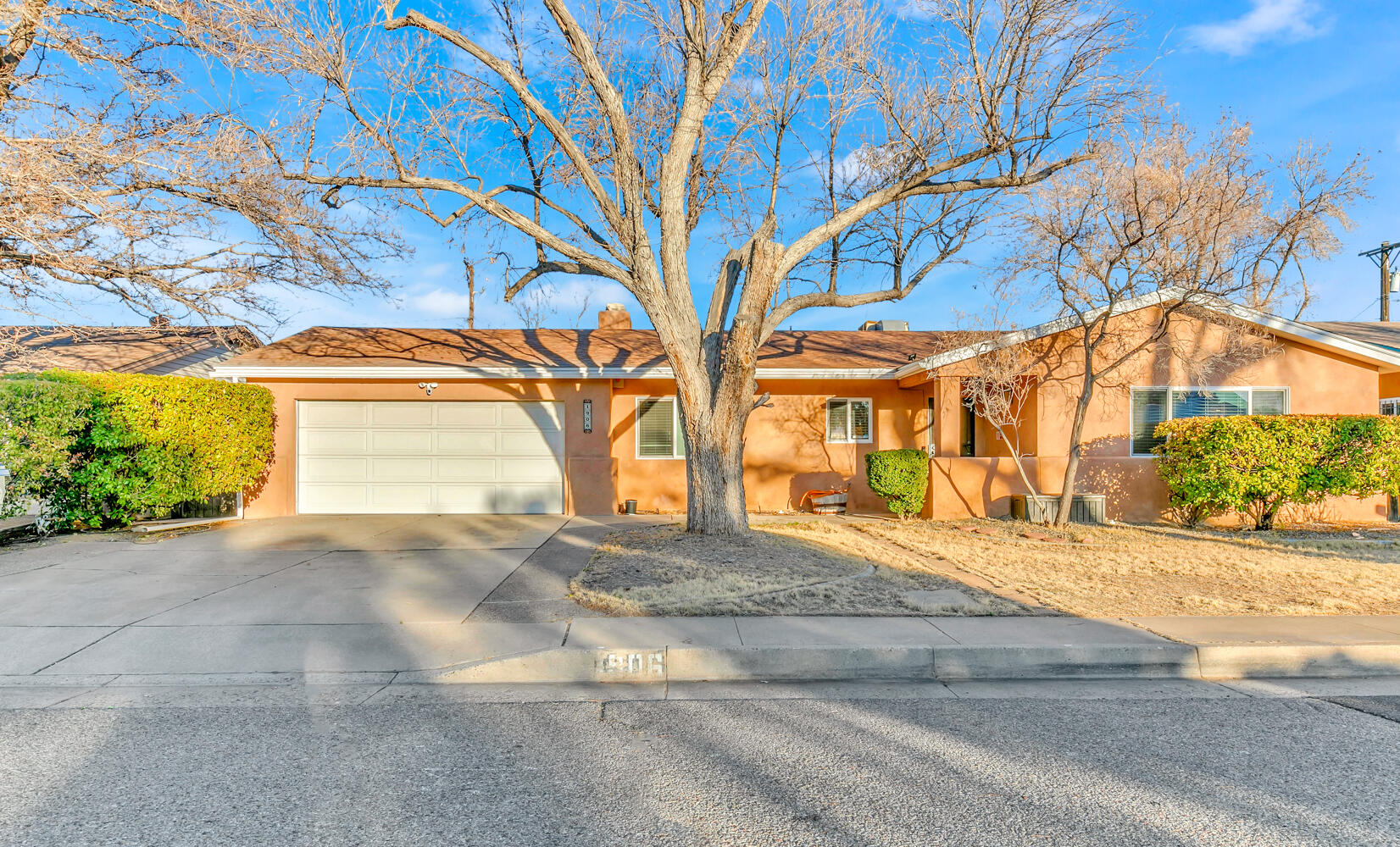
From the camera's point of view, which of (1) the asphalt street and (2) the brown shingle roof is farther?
(2) the brown shingle roof

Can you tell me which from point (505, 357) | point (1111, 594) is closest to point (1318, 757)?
point (1111, 594)

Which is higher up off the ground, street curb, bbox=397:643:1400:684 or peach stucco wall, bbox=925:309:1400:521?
peach stucco wall, bbox=925:309:1400:521

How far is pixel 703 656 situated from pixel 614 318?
12.7m

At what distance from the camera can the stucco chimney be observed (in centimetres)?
1675

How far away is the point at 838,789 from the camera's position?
3201 mm

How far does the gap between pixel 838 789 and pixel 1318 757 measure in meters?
2.53

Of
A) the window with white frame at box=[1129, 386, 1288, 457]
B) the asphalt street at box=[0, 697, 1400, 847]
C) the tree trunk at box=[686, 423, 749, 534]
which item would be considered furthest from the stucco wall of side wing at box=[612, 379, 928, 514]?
the asphalt street at box=[0, 697, 1400, 847]

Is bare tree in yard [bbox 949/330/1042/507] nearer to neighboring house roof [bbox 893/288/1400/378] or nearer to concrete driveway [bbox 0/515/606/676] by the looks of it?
neighboring house roof [bbox 893/288/1400/378]

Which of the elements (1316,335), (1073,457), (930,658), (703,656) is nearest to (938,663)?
(930,658)

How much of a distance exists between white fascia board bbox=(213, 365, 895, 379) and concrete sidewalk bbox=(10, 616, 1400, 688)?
7.45m

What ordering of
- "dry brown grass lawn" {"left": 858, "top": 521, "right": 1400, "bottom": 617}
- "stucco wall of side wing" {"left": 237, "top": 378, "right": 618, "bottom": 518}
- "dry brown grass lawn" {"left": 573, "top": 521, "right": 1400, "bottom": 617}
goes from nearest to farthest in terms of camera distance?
"dry brown grass lawn" {"left": 573, "top": 521, "right": 1400, "bottom": 617} < "dry brown grass lawn" {"left": 858, "top": 521, "right": 1400, "bottom": 617} < "stucco wall of side wing" {"left": 237, "top": 378, "right": 618, "bottom": 518}

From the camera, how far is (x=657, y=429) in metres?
13.6

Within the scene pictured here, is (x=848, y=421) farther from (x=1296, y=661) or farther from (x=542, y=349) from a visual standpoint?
(x=1296, y=661)

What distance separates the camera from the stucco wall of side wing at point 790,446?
1344 cm
